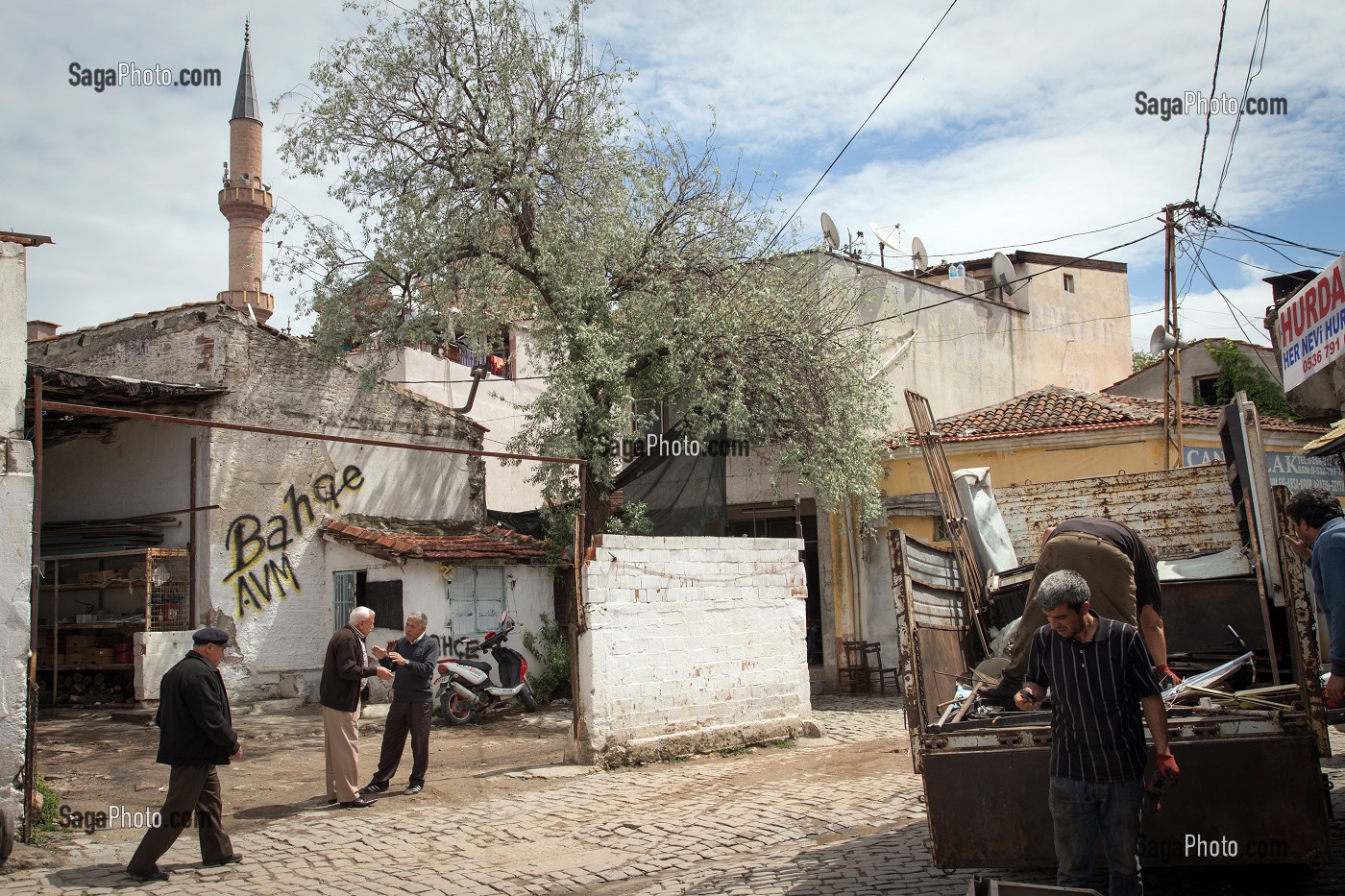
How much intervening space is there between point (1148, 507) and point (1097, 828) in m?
4.85

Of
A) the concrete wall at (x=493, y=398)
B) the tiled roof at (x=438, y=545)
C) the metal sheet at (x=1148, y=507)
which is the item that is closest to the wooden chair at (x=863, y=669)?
the tiled roof at (x=438, y=545)

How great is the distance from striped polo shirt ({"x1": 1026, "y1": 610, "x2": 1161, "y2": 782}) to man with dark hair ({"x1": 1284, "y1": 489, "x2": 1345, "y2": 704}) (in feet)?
3.65

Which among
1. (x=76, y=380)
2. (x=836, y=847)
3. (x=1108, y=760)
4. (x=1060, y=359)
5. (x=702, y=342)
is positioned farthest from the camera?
(x=1060, y=359)

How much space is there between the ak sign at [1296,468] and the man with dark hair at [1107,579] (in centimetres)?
1303

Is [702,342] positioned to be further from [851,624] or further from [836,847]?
[836,847]

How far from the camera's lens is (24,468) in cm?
735

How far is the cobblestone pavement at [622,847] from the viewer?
19.9ft

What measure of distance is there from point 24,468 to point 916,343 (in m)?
17.8

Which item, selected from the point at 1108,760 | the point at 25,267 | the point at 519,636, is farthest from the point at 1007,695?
the point at 519,636

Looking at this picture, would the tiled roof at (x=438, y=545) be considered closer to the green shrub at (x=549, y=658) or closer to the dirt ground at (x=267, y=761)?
the green shrub at (x=549, y=658)

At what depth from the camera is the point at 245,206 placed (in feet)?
99.0

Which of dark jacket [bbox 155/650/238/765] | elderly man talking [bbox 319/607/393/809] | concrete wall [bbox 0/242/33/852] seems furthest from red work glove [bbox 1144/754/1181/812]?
concrete wall [bbox 0/242/33/852]

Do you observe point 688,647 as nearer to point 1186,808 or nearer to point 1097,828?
point 1186,808

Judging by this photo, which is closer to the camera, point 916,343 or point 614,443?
point 614,443
